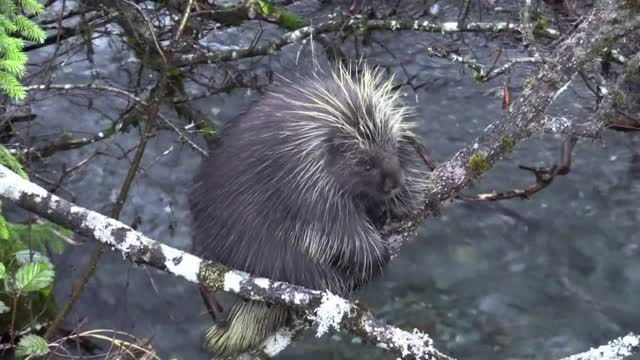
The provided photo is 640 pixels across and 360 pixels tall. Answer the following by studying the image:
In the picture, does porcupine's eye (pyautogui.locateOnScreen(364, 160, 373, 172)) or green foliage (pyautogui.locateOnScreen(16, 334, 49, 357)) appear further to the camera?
porcupine's eye (pyautogui.locateOnScreen(364, 160, 373, 172))

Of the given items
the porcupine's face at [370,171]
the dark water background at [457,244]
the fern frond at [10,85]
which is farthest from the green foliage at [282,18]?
the fern frond at [10,85]

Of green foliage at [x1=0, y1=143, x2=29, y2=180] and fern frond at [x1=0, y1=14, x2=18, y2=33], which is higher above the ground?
fern frond at [x1=0, y1=14, x2=18, y2=33]

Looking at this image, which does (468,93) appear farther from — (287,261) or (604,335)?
(287,261)

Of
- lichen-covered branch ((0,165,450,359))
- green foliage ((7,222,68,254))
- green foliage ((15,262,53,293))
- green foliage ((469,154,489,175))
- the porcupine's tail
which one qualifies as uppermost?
green foliage ((469,154,489,175))

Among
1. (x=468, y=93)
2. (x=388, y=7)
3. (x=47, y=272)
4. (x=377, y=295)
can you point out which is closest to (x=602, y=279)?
(x=377, y=295)

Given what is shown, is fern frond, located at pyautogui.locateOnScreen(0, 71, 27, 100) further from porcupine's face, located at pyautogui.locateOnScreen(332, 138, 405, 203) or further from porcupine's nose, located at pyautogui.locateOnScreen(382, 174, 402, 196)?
porcupine's nose, located at pyautogui.locateOnScreen(382, 174, 402, 196)

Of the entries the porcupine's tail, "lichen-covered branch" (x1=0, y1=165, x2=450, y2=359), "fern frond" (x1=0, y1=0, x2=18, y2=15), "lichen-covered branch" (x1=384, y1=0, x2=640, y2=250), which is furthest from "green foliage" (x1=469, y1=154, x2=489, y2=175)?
"fern frond" (x1=0, y1=0, x2=18, y2=15)

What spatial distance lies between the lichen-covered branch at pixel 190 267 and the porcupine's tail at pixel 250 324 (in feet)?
1.30

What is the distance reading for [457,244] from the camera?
16.0 ft

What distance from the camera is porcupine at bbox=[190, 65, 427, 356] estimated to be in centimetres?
282

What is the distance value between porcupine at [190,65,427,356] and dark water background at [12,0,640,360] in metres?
1.46

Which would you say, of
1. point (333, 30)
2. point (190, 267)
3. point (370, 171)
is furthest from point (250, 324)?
point (333, 30)

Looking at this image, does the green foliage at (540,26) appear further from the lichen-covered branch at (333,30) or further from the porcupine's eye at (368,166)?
the porcupine's eye at (368,166)

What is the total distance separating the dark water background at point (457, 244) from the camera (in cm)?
444
